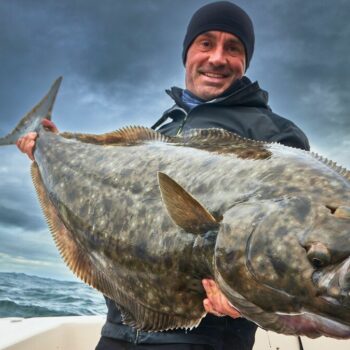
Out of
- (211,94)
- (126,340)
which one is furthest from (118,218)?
(211,94)

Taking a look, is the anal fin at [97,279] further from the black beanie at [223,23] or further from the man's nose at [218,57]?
the black beanie at [223,23]

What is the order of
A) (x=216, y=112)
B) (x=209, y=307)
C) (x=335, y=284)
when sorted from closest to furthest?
(x=335, y=284), (x=209, y=307), (x=216, y=112)

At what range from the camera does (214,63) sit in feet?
13.4

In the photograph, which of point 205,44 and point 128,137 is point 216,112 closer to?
point 128,137

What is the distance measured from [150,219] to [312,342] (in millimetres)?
4136

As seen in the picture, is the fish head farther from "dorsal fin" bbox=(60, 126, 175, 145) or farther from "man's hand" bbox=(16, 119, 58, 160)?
"man's hand" bbox=(16, 119, 58, 160)

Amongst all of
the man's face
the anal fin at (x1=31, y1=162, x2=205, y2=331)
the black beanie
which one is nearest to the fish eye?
the anal fin at (x1=31, y1=162, x2=205, y2=331)

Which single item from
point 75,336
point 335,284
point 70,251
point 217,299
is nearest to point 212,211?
point 217,299

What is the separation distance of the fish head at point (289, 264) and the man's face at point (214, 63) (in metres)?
2.33

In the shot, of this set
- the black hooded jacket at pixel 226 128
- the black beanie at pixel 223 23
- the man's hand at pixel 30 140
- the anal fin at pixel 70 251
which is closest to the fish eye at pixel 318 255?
the black hooded jacket at pixel 226 128

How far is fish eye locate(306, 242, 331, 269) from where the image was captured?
1.67m

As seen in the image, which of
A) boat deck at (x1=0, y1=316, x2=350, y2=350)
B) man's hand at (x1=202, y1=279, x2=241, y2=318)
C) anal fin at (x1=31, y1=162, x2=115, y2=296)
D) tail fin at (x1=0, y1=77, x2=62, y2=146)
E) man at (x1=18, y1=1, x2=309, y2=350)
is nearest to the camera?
man's hand at (x1=202, y1=279, x2=241, y2=318)

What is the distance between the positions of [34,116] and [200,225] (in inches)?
106

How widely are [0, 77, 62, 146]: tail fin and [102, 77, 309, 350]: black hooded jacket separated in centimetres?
106
